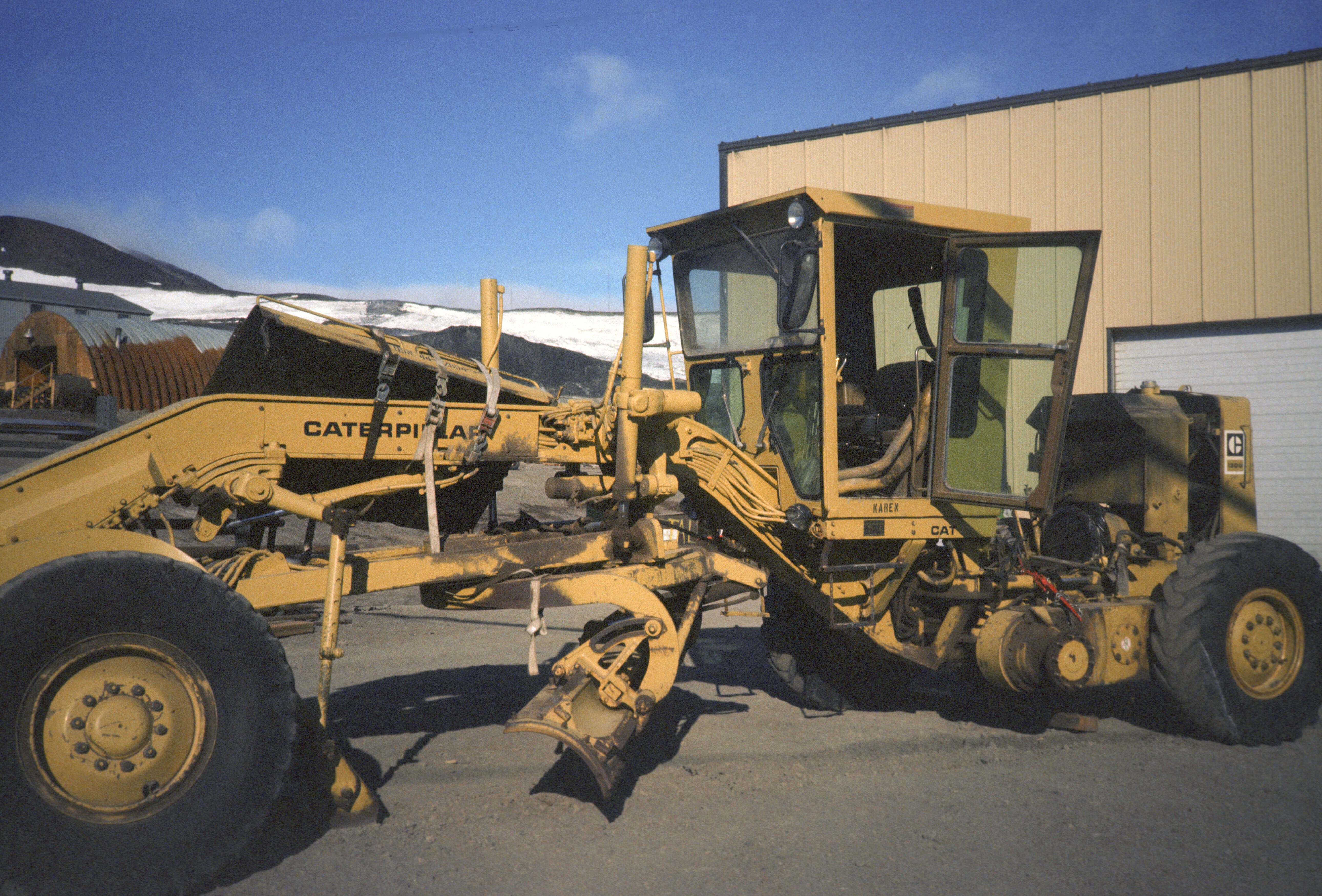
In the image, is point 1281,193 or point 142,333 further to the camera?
point 142,333

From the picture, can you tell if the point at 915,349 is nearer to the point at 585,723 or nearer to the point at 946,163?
the point at 585,723

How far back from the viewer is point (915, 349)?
5.31 meters

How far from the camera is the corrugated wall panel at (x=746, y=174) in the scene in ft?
42.7

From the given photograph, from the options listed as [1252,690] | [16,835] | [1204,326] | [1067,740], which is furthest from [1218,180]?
[16,835]

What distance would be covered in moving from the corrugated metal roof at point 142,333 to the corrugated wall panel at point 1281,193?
14.1 meters

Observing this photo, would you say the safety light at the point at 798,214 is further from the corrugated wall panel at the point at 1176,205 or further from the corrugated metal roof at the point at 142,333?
the corrugated metal roof at the point at 142,333

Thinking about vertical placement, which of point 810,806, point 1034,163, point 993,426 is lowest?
point 810,806

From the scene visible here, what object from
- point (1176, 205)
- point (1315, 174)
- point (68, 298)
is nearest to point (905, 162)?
point (1176, 205)

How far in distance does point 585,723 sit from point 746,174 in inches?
433

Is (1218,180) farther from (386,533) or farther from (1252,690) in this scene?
(386,533)

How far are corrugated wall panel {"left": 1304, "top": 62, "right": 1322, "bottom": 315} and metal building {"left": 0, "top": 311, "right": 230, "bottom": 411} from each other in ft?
48.8

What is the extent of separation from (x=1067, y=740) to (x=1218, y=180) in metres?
8.69

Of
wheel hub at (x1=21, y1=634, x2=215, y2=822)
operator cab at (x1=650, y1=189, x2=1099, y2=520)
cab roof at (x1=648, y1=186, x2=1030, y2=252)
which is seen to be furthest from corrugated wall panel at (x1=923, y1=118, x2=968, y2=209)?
wheel hub at (x1=21, y1=634, x2=215, y2=822)

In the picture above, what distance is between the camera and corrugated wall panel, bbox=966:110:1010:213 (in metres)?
11.4
